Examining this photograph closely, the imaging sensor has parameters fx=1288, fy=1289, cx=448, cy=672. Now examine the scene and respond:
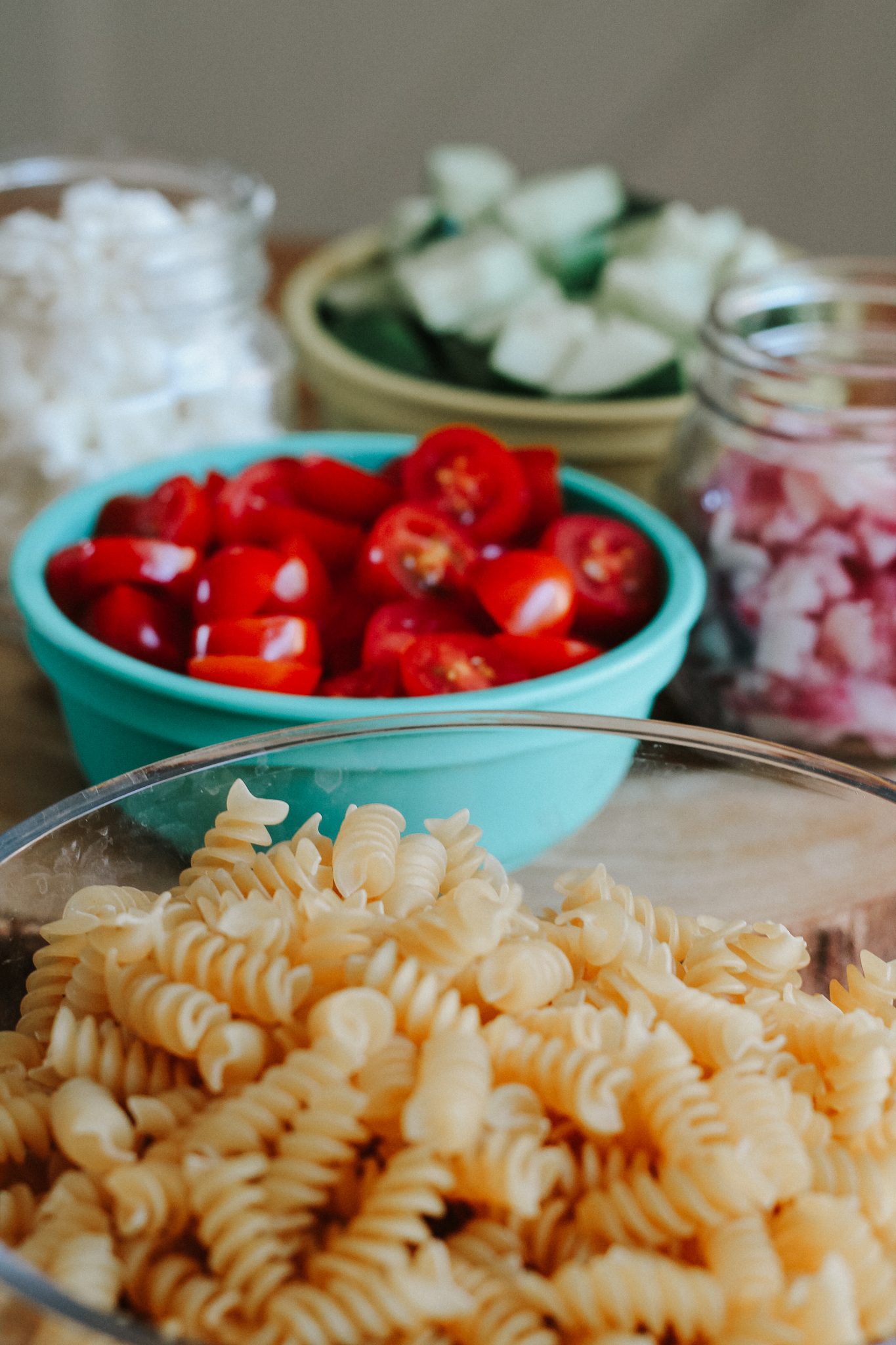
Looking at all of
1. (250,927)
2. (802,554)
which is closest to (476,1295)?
(250,927)

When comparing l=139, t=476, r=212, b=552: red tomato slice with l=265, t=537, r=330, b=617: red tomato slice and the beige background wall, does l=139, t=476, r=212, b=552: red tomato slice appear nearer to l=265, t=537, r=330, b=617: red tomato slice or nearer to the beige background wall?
l=265, t=537, r=330, b=617: red tomato slice

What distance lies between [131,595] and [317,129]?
11.5 feet

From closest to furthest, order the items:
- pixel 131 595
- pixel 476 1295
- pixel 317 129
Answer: pixel 476 1295 → pixel 131 595 → pixel 317 129

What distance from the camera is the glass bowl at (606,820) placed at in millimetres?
623

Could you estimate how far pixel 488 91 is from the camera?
12.5 ft

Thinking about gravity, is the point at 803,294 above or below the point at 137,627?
above

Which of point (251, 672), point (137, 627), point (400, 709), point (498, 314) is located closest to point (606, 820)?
point (400, 709)

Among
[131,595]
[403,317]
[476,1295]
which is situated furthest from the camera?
[403,317]

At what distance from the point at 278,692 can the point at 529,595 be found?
19 centimetres

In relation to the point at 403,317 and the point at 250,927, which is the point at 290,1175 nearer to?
the point at 250,927

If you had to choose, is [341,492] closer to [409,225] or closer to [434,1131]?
[434,1131]

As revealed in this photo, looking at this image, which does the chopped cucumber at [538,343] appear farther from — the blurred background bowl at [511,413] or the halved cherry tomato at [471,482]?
the halved cherry tomato at [471,482]

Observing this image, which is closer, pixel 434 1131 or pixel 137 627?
pixel 434 1131

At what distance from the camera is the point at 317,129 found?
4.02 metres
